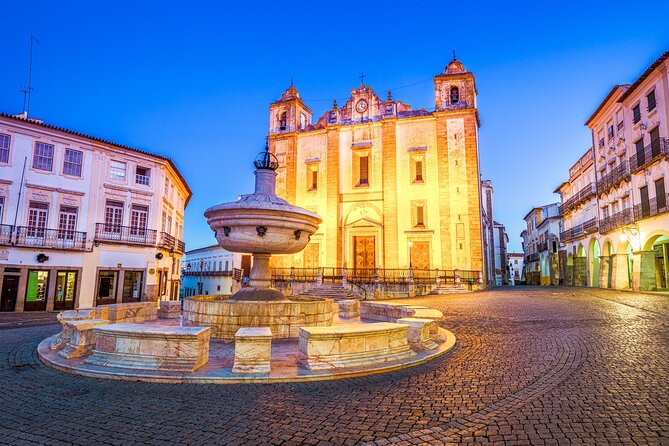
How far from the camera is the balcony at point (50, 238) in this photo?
63.3 feet

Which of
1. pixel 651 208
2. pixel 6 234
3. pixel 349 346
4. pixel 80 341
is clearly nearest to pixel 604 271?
pixel 651 208

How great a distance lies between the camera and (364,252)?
3162cm

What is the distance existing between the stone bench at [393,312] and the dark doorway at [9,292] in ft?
58.1

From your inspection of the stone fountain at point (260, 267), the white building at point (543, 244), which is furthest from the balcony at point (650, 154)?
the white building at point (543, 244)

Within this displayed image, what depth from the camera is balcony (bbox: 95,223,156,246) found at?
21641 mm

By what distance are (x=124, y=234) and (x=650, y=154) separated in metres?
29.6

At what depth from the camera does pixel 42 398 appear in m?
4.16

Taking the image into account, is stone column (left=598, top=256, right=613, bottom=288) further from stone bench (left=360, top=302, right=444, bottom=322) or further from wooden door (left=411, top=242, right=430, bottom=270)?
stone bench (left=360, top=302, right=444, bottom=322)

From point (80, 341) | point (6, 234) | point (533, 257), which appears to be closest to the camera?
point (80, 341)

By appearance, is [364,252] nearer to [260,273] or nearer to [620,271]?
[620,271]

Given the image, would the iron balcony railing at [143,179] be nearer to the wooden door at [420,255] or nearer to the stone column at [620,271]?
the wooden door at [420,255]

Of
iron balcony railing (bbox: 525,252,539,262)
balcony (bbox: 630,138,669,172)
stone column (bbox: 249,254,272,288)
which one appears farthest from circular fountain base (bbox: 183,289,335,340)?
iron balcony railing (bbox: 525,252,539,262)

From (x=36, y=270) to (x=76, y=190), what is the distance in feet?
14.6

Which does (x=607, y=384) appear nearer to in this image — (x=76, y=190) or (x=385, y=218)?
(x=76, y=190)
